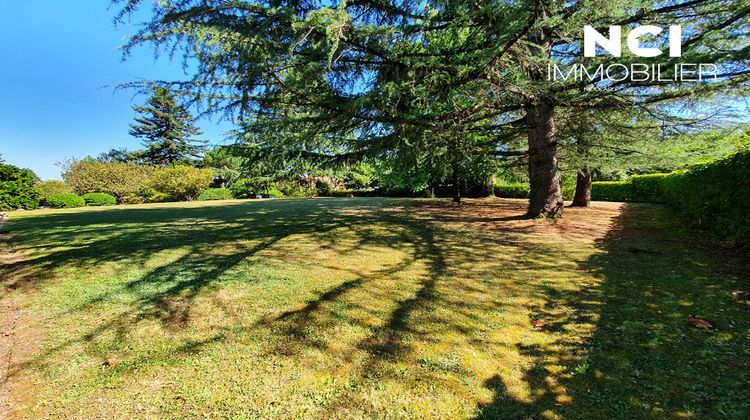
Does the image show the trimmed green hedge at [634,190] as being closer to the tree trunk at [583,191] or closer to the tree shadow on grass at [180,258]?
the tree trunk at [583,191]

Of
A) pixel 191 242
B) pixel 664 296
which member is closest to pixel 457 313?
pixel 664 296

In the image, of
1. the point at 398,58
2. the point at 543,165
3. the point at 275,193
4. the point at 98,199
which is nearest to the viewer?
the point at 398,58

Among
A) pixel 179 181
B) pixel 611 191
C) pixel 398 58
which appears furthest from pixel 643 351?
pixel 179 181

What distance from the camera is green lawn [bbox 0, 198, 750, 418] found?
1.99 m

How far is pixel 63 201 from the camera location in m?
20.7

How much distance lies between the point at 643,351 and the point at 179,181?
29502 mm

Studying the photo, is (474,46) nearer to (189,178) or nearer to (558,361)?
(558,361)

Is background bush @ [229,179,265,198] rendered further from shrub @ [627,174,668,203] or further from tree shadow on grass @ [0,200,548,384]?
shrub @ [627,174,668,203]

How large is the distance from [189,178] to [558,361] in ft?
95.1

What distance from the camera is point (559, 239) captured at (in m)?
6.34

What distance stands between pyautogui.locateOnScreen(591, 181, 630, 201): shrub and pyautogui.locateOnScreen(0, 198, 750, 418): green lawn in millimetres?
13100

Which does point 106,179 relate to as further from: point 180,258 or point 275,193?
point 180,258

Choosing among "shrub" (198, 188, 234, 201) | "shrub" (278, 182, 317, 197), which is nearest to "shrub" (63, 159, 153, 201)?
"shrub" (198, 188, 234, 201)

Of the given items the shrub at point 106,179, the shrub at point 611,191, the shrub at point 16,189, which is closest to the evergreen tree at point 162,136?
the shrub at point 106,179
